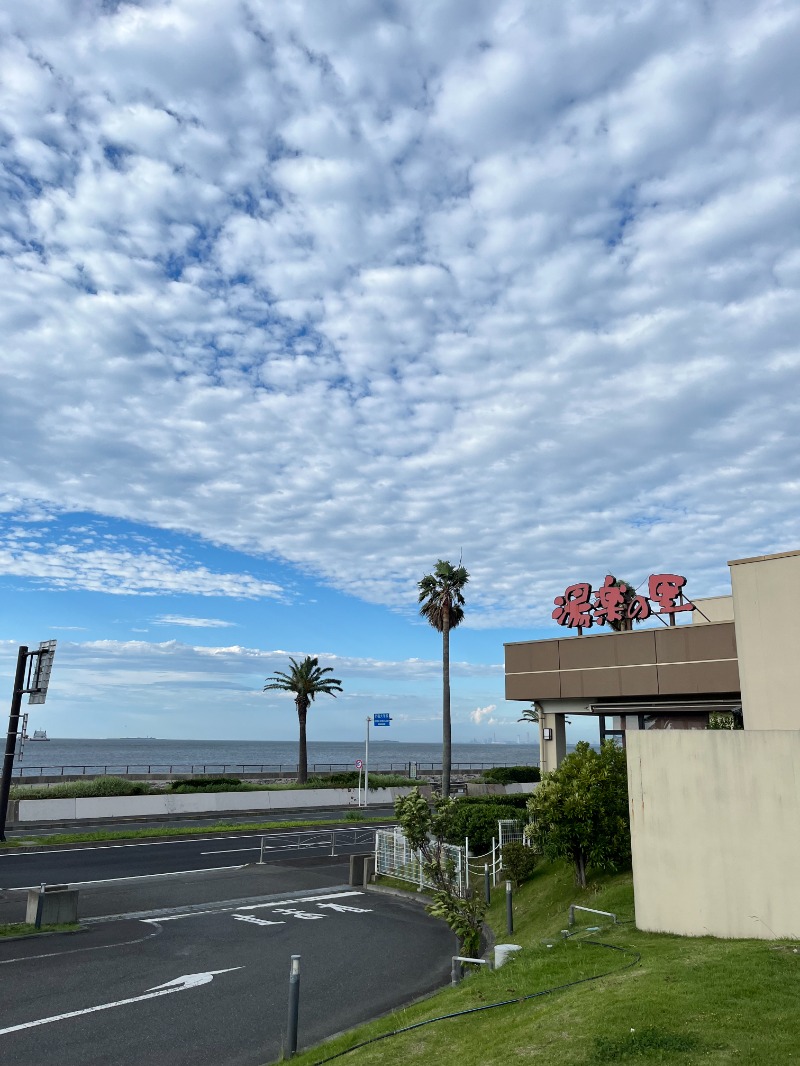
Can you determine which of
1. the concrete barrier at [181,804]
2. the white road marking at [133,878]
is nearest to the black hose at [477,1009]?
the white road marking at [133,878]

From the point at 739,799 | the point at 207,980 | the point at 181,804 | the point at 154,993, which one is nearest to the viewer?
the point at 739,799

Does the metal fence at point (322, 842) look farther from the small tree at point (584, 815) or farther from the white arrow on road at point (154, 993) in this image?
the white arrow on road at point (154, 993)

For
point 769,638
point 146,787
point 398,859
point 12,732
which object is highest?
point 769,638

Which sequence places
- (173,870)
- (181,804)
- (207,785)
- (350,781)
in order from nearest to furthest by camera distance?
(173,870) < (181,804) < (207,785) < (350,781)

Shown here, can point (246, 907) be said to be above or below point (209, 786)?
below

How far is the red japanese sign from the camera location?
29156 millimetres

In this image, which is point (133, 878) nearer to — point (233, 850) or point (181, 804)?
point (233, 850)

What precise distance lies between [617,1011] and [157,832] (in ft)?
101

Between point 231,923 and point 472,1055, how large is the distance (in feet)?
41.7

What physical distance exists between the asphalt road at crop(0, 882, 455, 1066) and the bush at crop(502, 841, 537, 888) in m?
2.75

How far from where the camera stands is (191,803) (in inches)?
1772

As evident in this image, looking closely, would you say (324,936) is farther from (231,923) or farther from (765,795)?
(765,795)

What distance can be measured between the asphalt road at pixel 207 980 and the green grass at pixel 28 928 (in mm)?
488

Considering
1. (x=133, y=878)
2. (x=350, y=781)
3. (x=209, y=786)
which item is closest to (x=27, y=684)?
(x=133, y=878)
